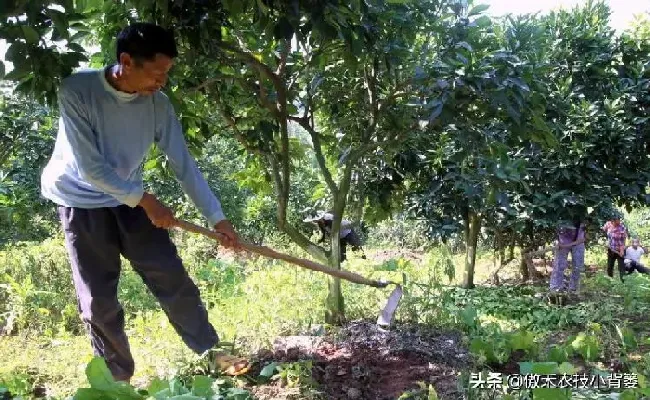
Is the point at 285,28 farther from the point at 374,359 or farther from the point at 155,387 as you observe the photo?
the point at 374,359

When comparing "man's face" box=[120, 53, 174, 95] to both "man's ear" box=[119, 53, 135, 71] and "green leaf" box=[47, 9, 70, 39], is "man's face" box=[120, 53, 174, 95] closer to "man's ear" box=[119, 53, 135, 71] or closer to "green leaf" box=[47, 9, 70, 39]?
"man's ear" box=[119, 53, 135, 71]

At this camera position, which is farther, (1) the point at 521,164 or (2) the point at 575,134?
(2) the point at 575,134

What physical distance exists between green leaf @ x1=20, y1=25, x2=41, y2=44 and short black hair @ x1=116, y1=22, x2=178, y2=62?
0.90 feet

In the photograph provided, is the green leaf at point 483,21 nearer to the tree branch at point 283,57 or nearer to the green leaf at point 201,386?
the tree branch at point 283,57

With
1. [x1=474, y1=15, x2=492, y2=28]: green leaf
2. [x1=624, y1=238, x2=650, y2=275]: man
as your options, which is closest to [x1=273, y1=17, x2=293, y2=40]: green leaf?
[x1=474, y1=15, x2=492, y2=28]: green leaf

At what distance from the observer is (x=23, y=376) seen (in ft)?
9.24

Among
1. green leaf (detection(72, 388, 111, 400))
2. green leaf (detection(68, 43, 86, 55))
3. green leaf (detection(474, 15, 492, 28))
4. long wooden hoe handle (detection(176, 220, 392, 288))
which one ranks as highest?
green leaf (detection(474, 15, 492, 28))

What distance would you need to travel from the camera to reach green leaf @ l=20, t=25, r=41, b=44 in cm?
171

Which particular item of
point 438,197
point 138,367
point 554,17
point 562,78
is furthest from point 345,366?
point 554,17

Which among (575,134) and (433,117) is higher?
(575,134)

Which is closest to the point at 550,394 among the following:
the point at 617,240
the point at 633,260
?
the point at 617,240

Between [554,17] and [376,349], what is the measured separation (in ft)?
14.4

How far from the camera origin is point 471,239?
6.30 meters

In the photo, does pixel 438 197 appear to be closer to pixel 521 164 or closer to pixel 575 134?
pixel 575 134
